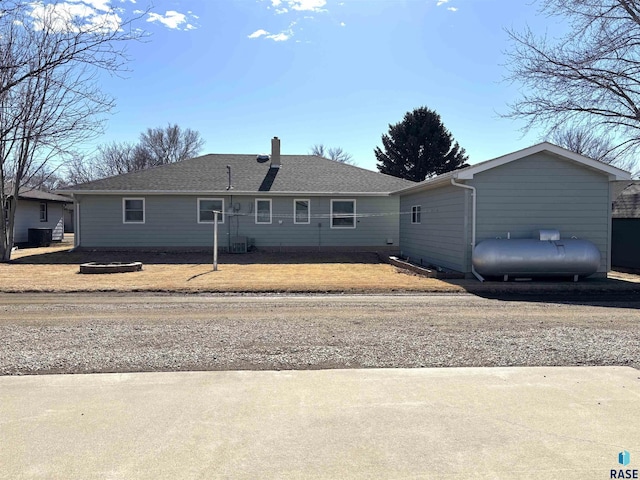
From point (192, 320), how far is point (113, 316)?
1459mm

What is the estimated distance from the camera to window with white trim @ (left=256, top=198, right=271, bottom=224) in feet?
65.2

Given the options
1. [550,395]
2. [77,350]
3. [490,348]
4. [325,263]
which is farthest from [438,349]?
[325,263]

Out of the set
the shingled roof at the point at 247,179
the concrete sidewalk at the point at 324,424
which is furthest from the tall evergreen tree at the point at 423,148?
the concrete sidewalk at the point at 324,424

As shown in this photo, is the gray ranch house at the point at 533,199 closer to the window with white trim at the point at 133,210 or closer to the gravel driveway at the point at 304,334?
the gravel driveway at the point at 304,334

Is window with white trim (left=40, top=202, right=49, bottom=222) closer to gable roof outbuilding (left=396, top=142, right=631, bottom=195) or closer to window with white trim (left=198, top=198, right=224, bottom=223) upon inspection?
window with white trim (left=198, top=198, right=224, bottom=223)

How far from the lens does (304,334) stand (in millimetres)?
6398

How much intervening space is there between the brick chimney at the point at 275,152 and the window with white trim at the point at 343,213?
4256mm

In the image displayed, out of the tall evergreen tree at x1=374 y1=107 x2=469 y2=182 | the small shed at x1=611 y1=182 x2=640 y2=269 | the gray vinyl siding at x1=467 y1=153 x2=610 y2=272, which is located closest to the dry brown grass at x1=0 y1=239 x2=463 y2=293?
the gray vinyl siding at x1=467 y1=153 x2=610 y2=272

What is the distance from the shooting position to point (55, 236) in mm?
27875

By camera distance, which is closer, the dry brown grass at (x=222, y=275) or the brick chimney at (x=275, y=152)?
the dry brown grass at (x=222, y=275)

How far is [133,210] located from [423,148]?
27130mm

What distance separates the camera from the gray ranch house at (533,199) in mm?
12914

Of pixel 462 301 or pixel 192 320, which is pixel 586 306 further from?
pixel 192 320

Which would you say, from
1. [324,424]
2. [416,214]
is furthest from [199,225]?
[324,424]
